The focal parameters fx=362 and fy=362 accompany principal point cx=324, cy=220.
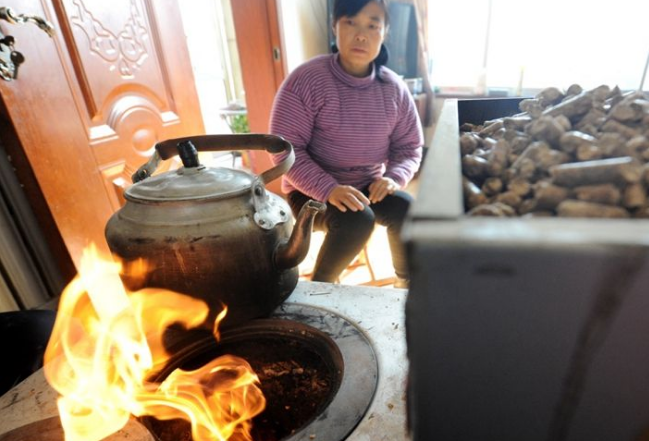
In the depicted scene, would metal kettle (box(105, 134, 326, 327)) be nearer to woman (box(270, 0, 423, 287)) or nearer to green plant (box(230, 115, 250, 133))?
woman (box(270, 0, 423, 287))

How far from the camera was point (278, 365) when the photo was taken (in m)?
0.76

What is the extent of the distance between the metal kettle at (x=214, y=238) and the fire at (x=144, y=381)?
4 cm

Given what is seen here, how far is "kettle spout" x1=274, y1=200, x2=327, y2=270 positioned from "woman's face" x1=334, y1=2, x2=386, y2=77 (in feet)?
2.66

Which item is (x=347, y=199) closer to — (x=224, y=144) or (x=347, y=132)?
(x=347, y=132)

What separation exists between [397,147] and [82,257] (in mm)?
1162

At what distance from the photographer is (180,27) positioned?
1.40m

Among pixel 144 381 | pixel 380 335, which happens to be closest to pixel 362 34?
pixel 380 335

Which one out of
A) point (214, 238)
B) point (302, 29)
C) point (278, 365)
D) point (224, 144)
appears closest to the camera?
point (214, 238)

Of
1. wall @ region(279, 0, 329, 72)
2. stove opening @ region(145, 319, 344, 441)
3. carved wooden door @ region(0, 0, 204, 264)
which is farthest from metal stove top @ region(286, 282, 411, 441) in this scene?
wall @ region(279, 0, 329, 72)

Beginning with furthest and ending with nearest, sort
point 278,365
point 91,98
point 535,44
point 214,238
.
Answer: point 535,44, point 91,98, point 278,365, point 214,238

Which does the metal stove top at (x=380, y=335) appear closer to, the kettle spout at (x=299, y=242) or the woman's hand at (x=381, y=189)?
the kettle spout at (x=299, y=242)

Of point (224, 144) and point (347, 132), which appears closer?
point (224, 144)

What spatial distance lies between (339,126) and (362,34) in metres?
0.31

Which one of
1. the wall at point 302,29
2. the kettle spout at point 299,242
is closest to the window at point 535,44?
the wall at point 302,29
